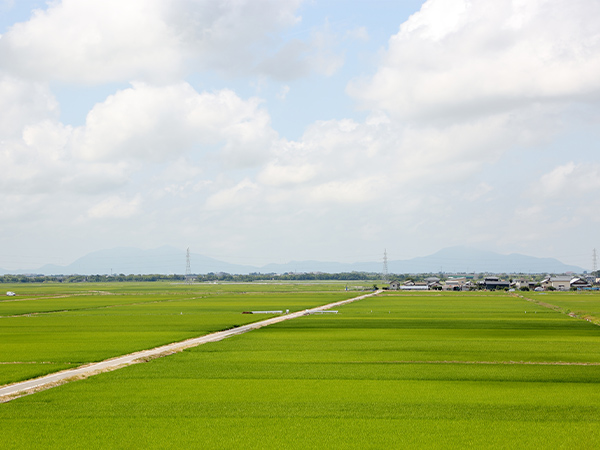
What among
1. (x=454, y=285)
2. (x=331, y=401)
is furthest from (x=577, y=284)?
(x=331, y=401)

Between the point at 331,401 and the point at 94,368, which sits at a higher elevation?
the point at 94,368

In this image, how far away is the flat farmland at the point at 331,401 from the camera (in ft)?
55.0

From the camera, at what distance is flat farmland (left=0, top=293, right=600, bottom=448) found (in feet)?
55.0

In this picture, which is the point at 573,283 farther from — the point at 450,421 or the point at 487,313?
the point at 450,421

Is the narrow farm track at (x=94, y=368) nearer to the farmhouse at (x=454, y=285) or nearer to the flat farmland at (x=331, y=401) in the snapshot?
the flat farmland at (x=331, y=401)

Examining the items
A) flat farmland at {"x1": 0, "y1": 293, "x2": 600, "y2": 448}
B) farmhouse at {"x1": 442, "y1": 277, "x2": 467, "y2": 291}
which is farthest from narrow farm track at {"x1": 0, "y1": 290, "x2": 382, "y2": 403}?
farmhouse at {"x1": 442, "y1": 277, "x2": 467, "y2": 291}

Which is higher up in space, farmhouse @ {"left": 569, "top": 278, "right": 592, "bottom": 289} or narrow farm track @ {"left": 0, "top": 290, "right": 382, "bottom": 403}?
narrow farm track @ {"left": 0, "top": 290, "right": 382, "bottom": 403}

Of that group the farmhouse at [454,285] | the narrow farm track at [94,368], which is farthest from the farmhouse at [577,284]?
the narrow farm track at [94,368]

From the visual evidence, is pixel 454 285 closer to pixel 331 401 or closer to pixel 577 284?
pixel 577 284

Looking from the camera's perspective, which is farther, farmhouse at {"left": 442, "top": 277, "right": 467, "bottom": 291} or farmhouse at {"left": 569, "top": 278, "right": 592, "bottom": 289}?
farmhouse at {"left": 569, "top": 278, "right": 592, "bottom": 289}

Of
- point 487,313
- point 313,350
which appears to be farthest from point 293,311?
point 313,350

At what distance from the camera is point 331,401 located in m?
21.2

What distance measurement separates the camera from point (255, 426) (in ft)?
59.1

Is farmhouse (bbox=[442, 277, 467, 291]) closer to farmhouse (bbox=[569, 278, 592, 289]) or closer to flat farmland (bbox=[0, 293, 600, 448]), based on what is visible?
farmhouse (bbox=[569, 278, 592, 289])
